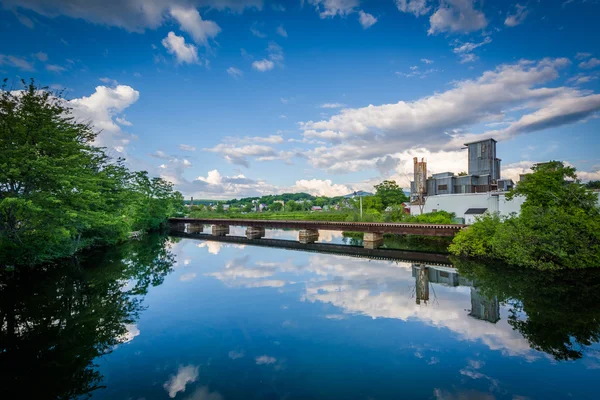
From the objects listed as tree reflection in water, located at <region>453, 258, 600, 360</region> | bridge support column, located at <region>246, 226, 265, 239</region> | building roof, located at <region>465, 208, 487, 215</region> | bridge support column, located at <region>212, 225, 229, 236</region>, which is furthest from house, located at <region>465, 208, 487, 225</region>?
bridge support column, located at <region>212, 225, 229, 236</region>

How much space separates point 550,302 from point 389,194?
173ft

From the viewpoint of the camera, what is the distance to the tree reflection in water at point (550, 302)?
944 centimetres

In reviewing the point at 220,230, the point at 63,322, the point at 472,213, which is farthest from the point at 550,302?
the point at 220,230

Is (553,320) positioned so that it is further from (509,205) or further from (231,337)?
(509,205)

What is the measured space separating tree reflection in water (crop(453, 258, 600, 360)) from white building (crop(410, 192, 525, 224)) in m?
15.0

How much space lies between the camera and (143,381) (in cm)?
729

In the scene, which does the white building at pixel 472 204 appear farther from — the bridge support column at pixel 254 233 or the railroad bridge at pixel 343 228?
the bridge support column at pixel 254 233

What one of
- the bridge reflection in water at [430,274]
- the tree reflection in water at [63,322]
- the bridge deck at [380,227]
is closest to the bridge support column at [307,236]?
the bridge deck at [380,227]

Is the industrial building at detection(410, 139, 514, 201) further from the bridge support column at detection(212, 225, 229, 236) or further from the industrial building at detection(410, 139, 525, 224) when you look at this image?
the bridge support column at detection(212, 225, 229, 236)

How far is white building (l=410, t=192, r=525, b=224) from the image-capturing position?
103 feet

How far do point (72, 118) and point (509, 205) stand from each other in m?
42.8

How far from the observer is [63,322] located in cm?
1102

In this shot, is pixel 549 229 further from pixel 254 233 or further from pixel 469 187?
pixel 254 233

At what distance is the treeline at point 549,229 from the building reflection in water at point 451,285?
16.9 feet
